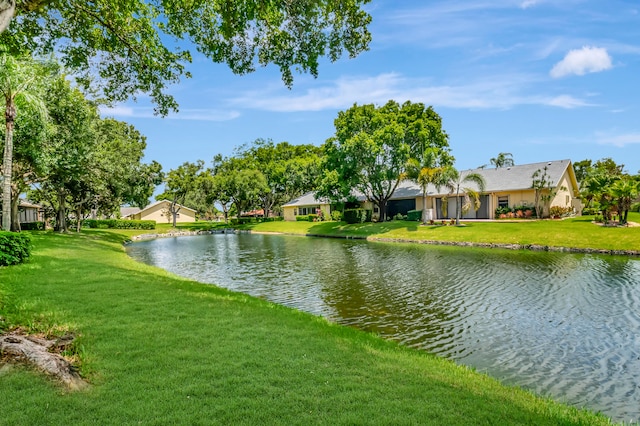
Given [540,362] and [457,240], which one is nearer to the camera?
Result: [540,362]

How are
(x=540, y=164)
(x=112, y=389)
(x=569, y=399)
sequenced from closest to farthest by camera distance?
1. (x=112, y=389)
2. (x=569, y=399)
3. (x=540, y=164)

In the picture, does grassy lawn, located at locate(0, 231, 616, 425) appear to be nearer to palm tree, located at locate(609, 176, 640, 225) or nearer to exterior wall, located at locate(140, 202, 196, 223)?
palm tree, located at locate(609, 176, 640, 225)

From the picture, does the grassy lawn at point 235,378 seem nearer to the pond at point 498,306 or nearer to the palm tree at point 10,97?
the pond at point 498,306

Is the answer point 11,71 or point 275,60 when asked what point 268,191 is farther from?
point 275,60

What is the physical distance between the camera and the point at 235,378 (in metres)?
4.64

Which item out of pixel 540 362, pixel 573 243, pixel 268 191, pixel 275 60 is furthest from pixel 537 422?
pixel 268 191

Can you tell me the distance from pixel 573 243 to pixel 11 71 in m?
31.6

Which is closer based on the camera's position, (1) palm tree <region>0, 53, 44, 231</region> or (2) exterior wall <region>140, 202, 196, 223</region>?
(1) palm tree <region>0, 53, 44, 231</region>

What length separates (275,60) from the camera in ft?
30.1

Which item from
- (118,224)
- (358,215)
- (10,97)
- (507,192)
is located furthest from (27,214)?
(507,192)

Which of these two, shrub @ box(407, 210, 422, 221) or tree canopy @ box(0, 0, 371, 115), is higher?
tree canopy @ box(0, 0, 371, 115)

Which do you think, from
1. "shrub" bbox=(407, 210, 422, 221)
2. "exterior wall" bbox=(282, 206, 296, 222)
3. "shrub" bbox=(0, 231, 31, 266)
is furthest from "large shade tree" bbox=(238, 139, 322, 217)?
"shrub" bbox=(0, 231, 31, 266)

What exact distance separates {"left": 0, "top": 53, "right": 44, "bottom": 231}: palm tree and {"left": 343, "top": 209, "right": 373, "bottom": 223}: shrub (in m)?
31.9

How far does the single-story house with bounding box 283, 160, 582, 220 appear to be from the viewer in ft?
115
